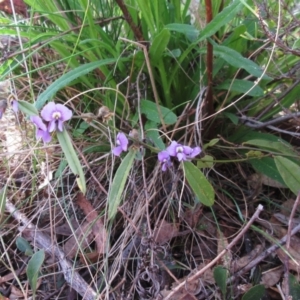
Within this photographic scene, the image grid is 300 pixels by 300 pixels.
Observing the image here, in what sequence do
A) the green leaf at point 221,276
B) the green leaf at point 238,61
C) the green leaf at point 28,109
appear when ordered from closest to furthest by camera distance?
the green leaf at point 28,109, the green leaf at point 221,276, the green leaf at point 238,61

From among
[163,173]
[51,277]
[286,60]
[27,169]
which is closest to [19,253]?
[51,277]

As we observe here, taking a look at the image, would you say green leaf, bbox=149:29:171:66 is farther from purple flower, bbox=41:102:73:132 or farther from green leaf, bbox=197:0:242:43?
purple flower, bbox=41:102:73:132

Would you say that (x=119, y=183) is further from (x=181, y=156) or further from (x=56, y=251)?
(x=56, y=251)

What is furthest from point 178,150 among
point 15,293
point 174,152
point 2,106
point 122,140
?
point 15,293

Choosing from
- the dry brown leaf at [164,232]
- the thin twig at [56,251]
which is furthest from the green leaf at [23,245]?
the dry brown leaf at [164,232]

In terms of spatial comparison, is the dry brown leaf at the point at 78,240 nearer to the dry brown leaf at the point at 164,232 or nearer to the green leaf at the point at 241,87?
the dry brown leaf at the point at 164,232

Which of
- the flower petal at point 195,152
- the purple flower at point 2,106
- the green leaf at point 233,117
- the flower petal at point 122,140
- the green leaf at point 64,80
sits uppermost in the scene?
the purple flower at point 2,106

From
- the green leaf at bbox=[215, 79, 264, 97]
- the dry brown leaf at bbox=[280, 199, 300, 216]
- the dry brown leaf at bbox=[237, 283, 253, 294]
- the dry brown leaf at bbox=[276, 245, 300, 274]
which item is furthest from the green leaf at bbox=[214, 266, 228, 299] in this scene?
the green leaf at bbox=[215, 79, 264, 97]
